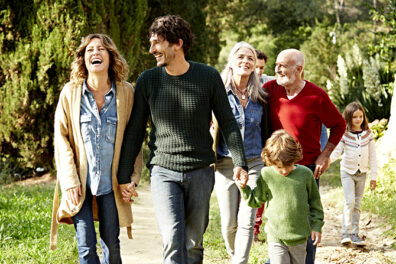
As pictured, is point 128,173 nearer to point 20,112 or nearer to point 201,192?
point 201,192

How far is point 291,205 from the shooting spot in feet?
11.2

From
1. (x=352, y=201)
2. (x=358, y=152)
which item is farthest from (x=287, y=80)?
(x=352, y=201)

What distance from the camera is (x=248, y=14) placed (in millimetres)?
30719

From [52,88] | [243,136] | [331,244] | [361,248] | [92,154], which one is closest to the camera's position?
[92,154]

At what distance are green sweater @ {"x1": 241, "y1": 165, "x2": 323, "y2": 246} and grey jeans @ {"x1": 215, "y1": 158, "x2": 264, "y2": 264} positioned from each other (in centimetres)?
67

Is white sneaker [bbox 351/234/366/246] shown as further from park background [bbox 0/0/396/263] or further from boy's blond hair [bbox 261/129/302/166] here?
boy's blond hair [bbox 261/129/302/166]

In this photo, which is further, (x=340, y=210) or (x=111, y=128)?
(x=340, y=210)

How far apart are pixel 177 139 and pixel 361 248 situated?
3001 mm

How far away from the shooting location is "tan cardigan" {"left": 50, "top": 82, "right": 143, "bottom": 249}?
138 inches

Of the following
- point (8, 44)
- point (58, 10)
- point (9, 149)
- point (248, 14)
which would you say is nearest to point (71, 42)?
point (58, 10)

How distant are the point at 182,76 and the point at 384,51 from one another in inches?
349

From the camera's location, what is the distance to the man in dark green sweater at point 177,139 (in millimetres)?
3439

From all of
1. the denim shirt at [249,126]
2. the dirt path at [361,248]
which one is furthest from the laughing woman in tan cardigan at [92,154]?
the dirt path at [361,248]

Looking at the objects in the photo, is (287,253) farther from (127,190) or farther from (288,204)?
(127,190)
